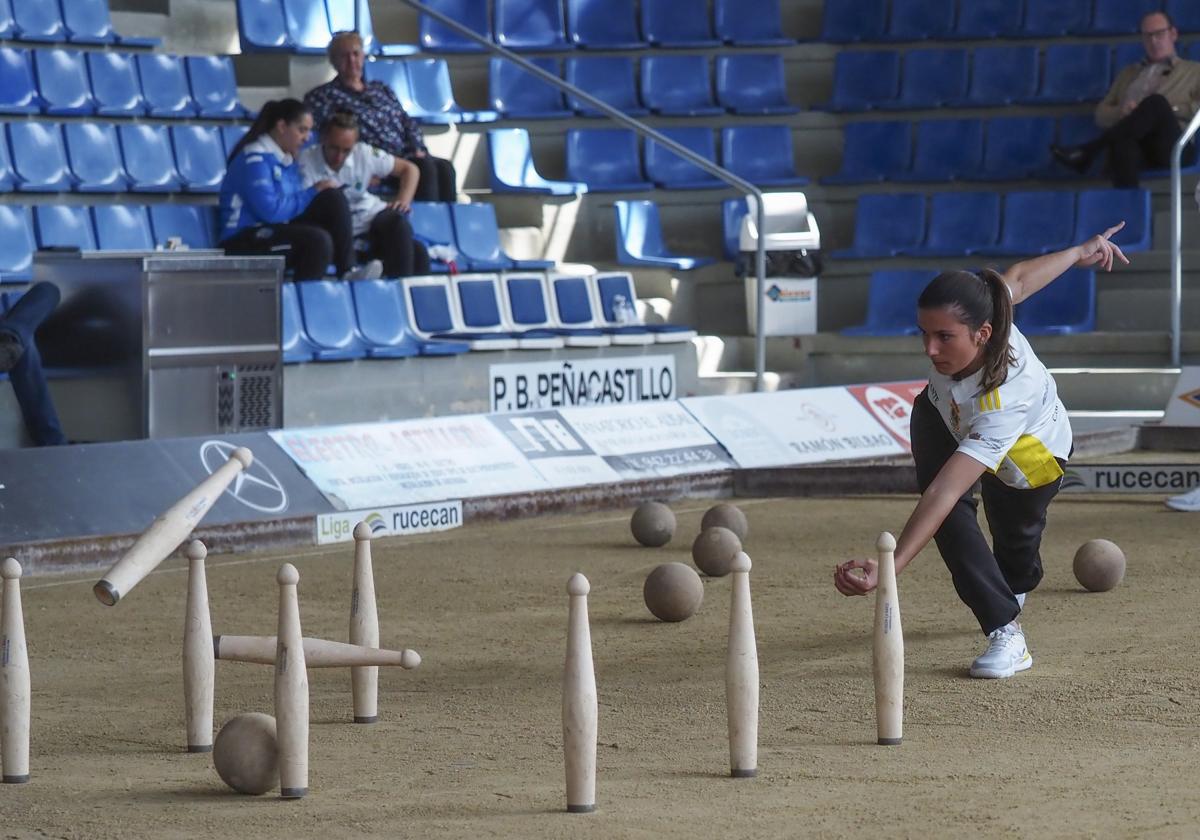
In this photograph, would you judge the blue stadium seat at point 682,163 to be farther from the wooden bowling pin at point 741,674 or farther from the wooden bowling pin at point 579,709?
the wooden bowling pin at point 579,709

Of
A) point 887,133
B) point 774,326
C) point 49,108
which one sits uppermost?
point 49,108

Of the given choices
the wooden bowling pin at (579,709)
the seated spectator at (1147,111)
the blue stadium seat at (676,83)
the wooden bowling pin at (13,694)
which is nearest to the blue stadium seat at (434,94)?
the blue stadium seat at (676,83)

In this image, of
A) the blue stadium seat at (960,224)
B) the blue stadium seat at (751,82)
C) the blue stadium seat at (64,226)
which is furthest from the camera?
the blue stadium seat at (751,82)

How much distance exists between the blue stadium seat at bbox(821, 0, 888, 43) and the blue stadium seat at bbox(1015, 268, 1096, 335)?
3744mm

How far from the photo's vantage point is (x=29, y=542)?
9.04 m

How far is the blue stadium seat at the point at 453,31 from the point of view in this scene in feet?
58.7

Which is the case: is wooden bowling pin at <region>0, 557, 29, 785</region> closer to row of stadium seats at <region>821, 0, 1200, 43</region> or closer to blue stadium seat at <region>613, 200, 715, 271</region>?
blue stadium seat at <region>613, 200, 715, 271</region>

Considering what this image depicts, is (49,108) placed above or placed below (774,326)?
above

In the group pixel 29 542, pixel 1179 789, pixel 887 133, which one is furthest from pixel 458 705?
pixel 887 133

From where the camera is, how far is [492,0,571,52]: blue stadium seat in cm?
1822

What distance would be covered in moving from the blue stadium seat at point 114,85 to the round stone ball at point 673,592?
8468 mm

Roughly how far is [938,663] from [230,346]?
661 centimetres

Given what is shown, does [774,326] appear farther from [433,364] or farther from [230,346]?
[230,346]

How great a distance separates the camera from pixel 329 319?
525 inches
